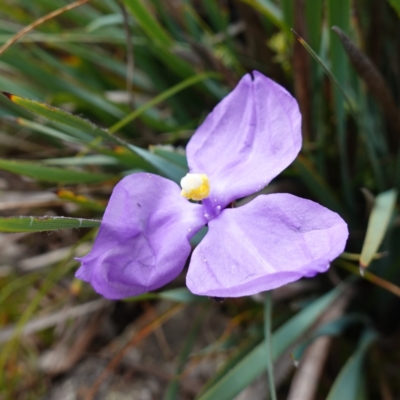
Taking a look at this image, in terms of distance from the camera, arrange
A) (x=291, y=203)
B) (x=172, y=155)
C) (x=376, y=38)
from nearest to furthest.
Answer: (x=291, y=203) < (x=172, y=155) < (x=376, y=38)

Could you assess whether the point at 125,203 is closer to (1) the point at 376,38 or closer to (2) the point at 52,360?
(1) the point at 376,38

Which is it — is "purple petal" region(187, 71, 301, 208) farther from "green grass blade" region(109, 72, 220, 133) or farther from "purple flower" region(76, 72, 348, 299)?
"green grass blade" region(109, 72, 220, 133)

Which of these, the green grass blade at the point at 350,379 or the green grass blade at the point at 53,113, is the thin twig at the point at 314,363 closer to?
the green grass blade at the point at 350,379

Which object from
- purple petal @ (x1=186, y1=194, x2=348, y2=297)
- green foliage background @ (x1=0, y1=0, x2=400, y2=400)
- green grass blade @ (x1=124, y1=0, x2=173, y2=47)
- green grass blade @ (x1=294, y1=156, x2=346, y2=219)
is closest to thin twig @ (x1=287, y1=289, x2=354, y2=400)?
green foliage background @ (x1=0, y1=0, x2=400, y2=400)

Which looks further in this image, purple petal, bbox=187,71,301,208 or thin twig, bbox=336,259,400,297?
thin twig, bbox=336,259,400,297

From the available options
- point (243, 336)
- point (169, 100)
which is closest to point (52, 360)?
point (243, 336)

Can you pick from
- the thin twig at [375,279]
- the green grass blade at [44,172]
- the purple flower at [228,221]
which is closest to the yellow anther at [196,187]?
the purple flower at [228,221]

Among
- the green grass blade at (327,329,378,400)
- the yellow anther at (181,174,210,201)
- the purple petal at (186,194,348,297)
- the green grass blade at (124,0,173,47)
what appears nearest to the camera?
the purple petal at (186,194,348,297)
